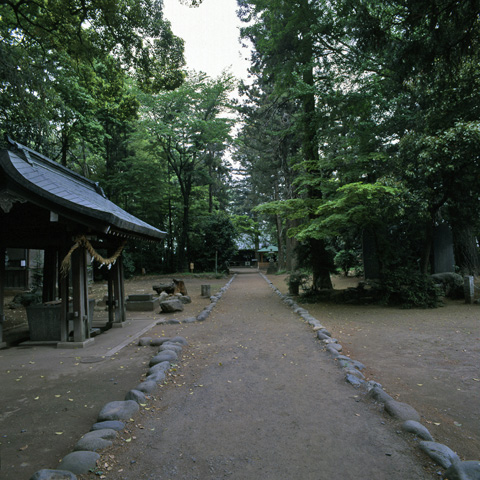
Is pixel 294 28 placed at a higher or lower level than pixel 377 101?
higher

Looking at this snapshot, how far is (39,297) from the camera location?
11.1 m

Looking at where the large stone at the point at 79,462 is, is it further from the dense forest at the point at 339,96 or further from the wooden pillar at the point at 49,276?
the wooden pillar at the point at 49,276

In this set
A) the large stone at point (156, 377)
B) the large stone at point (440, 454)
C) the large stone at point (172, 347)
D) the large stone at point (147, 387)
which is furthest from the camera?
the large stone at point (172, 347)

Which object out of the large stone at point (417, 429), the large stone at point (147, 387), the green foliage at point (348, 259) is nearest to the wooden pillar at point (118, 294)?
the large stone at point (147, 387)

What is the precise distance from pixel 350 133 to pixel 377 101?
1.65 m

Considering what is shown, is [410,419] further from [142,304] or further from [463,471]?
[142,304]

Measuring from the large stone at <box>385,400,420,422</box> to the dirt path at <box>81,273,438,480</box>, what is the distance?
4.7 inches

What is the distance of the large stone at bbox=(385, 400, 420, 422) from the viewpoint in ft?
9.75

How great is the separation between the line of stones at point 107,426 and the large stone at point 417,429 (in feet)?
8.46

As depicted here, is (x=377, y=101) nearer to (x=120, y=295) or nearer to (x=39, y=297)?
(x=120, y=295)

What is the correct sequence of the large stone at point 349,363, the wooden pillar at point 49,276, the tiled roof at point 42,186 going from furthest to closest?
the wooden pillar at point 49,276, the tiled roof at point 42,186, the large stone at point 349,363

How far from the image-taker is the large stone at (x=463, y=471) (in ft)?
6.66

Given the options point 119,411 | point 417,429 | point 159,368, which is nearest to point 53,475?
point 119,411

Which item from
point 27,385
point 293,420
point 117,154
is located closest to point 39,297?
point 27,385
